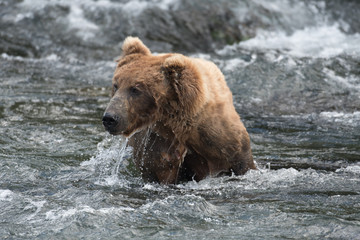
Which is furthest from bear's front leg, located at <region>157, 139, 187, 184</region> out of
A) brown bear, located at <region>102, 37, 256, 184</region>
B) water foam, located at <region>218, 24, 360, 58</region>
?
water foam, located at <region>218, 24, 360, 58</region>

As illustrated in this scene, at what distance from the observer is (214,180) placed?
5621 mm

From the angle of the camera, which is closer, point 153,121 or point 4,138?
point 153,121

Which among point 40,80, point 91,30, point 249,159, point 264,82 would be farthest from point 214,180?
point 91,30

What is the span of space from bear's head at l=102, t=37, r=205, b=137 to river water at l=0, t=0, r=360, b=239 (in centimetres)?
70

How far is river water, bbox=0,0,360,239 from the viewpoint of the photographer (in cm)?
466

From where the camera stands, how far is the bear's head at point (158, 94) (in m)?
4.97

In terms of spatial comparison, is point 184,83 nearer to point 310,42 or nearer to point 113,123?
point 113,123

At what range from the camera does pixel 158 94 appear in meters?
5.01

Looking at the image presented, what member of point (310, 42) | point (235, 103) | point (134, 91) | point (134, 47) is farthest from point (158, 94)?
point (310, 42)

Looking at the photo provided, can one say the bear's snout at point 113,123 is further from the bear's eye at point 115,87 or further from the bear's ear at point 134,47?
the bear's ear at point 134,47

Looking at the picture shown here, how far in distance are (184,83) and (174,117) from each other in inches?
12.4

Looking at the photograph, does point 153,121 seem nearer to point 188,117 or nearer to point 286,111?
point 188,117

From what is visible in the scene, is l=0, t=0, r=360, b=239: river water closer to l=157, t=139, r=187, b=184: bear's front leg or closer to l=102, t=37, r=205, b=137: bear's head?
l=157, t=139, r=187, b=184: bear's front leg

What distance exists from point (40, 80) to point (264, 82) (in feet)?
12.8
